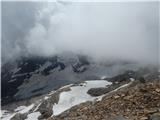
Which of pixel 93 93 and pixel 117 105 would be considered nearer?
pixel 117 105

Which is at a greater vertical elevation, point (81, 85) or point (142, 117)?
point (142, 117)

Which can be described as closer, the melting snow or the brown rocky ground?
the brown rocky ground

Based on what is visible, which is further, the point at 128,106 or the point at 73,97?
the point at 73,97

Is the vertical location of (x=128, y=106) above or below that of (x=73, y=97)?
above

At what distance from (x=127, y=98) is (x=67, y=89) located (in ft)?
402

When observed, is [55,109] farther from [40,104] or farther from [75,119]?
[75,119]

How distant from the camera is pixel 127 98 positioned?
33469mm

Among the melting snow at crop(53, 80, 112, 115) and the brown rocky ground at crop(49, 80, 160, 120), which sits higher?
the brown rocky ground at crop(49, 80, 160, 120)

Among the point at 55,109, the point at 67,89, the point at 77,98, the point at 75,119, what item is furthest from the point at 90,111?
the point at 67,89

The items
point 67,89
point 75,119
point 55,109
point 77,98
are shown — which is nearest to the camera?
point 75,119

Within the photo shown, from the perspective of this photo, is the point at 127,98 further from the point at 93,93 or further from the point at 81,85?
the point at 81,85

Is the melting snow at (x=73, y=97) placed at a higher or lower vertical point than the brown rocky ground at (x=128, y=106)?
lower

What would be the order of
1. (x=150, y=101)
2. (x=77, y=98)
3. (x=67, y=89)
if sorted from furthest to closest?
(x=67, y=89) → (x=77, y=98) → (x=150, y=101)

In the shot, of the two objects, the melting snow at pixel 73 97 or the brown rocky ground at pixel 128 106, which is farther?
the melting snow at pixel 73 97
